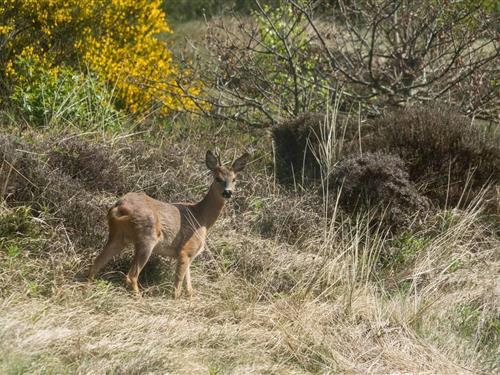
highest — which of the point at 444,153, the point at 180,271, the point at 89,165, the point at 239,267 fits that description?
the point at 444,153

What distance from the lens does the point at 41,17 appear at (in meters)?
11.5

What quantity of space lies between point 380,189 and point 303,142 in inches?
60.6

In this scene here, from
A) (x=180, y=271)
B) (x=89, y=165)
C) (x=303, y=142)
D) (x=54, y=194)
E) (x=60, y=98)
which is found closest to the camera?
(x=180, y=271)

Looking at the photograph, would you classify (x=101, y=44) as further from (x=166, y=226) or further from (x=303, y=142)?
(x=166, y=226)

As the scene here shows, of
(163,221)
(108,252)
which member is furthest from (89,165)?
(108,252)

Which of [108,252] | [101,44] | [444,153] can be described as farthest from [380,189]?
[101,44]

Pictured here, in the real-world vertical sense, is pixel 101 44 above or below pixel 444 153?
above

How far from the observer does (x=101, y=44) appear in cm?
1202

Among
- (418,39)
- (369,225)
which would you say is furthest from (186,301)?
(418,39)

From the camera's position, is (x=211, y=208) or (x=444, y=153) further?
(x=444, y=153)

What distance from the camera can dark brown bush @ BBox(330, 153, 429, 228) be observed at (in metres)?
9.87

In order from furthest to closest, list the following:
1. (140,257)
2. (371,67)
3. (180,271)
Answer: (371,67)
(180,271)
(140,257)

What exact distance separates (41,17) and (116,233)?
432 cm

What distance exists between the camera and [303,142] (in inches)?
440
